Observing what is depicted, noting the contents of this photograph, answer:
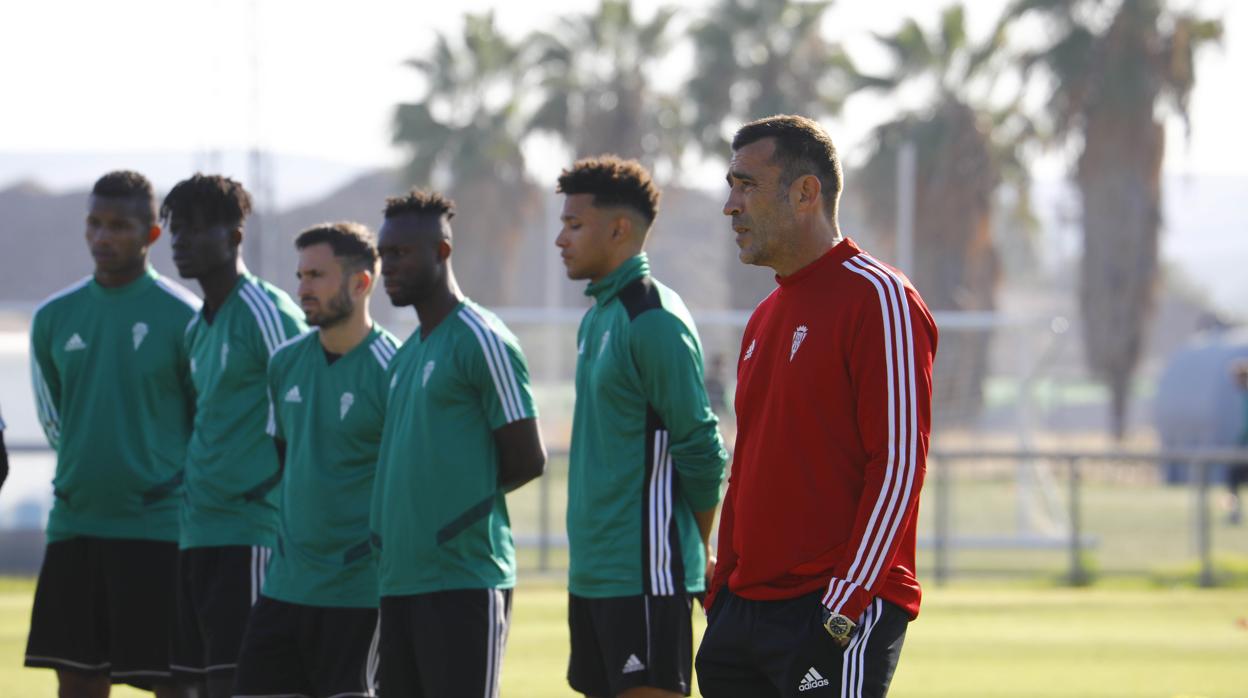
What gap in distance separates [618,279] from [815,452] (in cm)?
197

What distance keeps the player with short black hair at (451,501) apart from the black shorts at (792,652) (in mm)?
1464

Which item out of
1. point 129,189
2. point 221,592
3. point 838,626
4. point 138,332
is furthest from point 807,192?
point 129,189

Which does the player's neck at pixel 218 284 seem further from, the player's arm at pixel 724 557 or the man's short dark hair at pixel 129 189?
the player's arm at pixel 724 557

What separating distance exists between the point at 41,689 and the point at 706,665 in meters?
5.99

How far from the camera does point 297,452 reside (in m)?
6.88

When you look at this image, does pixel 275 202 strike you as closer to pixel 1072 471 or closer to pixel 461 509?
pixel 1072 471

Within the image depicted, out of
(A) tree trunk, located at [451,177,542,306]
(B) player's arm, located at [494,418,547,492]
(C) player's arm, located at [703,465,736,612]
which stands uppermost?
(A) tree trunk, located at [451,177,542,306]

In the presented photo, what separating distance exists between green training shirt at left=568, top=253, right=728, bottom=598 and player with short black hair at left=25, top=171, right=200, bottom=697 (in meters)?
2.20

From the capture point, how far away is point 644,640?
632cm

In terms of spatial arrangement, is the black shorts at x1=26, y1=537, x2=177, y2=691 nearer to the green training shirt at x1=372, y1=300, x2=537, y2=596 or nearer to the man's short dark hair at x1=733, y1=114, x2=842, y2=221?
the green training shirt at x1=372, y1=300, x2=537, y2=596

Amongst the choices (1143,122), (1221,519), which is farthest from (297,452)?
(1143,122)

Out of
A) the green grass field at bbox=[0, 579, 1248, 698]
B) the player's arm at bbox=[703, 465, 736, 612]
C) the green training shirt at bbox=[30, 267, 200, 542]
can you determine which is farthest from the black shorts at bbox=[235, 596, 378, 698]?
the green grass field at bbox=[0, 579, 1248, 698]

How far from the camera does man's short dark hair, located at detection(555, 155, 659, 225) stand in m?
6.71

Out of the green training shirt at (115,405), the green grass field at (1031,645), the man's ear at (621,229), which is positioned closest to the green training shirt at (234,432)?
the green training shirt at (115,405)
